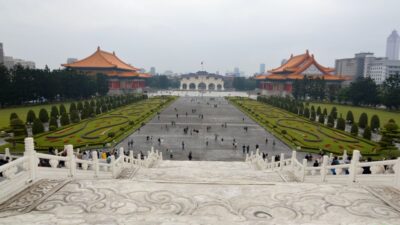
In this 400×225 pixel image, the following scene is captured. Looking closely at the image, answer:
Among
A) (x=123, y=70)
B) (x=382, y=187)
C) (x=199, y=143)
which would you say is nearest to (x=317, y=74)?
(x=123, y=70)

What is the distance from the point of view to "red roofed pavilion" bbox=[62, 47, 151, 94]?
277 feet

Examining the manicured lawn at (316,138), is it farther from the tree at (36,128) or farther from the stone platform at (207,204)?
the tree at (36,128)

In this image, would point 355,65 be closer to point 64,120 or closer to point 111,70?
point 111,70

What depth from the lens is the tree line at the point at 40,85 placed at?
4888 centimetres

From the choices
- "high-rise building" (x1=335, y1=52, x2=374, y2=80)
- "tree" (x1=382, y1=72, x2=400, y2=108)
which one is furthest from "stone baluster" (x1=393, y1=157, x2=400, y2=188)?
"high-rise building" (x1=335, y1=52, x2=374, y2=80)

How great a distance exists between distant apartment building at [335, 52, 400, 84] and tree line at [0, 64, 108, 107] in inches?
4636

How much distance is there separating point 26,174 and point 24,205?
5.02 ft

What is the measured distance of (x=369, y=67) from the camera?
472 ft

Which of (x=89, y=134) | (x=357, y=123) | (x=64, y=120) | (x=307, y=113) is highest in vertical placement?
(x=307, y=113)

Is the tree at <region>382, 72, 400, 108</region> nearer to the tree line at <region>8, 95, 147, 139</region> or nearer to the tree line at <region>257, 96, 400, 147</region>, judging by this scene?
the tree line at <region>257, 96, 400, 147</region>

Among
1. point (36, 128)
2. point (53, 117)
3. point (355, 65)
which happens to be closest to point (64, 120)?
point (53, 117)

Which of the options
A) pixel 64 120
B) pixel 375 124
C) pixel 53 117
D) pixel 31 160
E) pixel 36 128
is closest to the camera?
pixel 31 160

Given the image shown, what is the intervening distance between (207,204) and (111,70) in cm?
8653

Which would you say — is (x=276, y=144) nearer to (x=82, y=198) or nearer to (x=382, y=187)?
(x=382, y=187)
